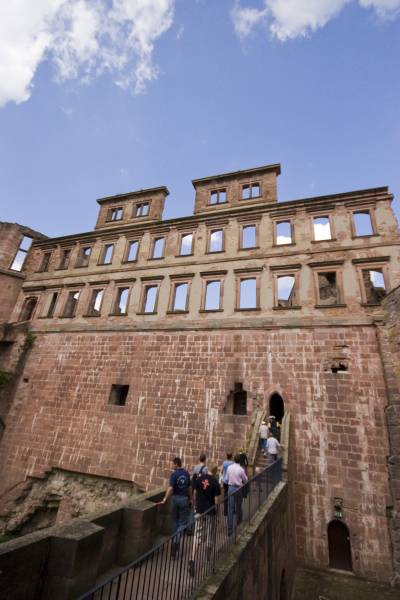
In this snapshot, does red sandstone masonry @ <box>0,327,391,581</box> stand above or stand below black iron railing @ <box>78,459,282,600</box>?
above

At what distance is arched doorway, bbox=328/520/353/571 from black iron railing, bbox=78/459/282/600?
249 inches

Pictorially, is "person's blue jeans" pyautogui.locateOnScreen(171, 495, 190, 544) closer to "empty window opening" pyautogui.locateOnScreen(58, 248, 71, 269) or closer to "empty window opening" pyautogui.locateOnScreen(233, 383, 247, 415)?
"empty window opening" pyautogui.locateOnScreen(233, 383, 247, 415)

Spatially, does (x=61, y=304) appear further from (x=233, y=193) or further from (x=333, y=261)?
(x=333, y=261)

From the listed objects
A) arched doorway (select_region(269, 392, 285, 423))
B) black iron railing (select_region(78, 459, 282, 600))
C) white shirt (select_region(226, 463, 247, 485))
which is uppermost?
arched doorway (select_region(269, 392, 285, 423))

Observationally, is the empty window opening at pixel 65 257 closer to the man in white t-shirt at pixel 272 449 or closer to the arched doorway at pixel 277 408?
the arched doorway at pixel 277 408

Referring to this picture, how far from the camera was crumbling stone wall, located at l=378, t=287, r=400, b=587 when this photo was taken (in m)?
10.0

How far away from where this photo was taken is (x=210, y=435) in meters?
13.1

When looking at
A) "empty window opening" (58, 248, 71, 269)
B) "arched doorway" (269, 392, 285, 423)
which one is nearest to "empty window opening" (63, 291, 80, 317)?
"empty window opening" (58, 248, 71, 269)

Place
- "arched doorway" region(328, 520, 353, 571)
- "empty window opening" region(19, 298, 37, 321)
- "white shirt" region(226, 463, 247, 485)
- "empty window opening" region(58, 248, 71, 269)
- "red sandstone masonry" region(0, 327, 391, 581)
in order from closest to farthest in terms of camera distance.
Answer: "white shirt" region(226, 463, 247, 485) → "arched doorway" region(328, 520, 353, 571) → "red sandstone masonry" region(0, 327, 391, 581) → "empty window opening" region(19, 298, 37, 321) → "empty window opening" region(58, 248, 71, 269)

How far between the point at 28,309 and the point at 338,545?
21.1 meters

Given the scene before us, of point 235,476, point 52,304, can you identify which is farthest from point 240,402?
point 52,304

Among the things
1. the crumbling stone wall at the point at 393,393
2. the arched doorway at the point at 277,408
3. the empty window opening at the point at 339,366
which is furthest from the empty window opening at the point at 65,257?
the crumbling stone wall at the point at 393,393

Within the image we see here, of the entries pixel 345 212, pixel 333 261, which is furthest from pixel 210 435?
pixel 345 212

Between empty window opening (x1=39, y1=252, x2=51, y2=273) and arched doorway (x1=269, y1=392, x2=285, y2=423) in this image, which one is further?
empty window opening (x1=39, y1=252, x2=51, y2=273)
